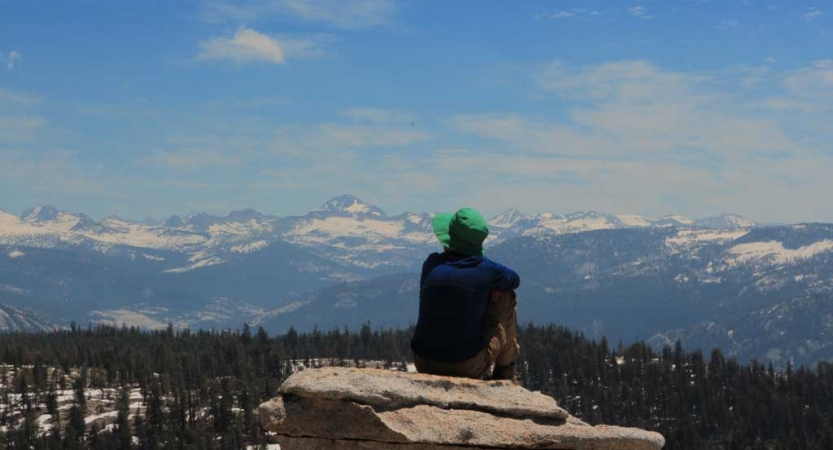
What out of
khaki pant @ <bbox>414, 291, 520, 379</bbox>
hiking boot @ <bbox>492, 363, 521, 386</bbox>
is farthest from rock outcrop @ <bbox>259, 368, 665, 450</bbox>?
hiking boot @ <bbox>492, 363, 521, 386</bbox>

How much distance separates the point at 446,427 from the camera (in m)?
16.0

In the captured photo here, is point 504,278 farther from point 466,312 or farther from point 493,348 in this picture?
point 493,348

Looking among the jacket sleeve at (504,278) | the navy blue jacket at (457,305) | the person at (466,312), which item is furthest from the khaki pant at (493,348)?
the jacket sleeve at (504,278)

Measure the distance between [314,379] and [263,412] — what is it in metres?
1.00

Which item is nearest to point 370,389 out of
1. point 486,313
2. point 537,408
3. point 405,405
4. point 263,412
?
point 405,405

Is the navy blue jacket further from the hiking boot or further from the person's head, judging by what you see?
the hiking boot

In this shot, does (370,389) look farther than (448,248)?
No

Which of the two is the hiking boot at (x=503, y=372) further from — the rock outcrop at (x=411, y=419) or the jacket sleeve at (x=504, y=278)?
the rock outcrop at (x=411, y=419)

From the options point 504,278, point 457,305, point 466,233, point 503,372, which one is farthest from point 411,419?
point 466,233

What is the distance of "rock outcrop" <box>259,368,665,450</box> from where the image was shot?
52.3 feet

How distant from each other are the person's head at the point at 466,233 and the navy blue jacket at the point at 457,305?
57 centimetres

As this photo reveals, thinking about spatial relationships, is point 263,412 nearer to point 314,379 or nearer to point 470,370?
point 314,379

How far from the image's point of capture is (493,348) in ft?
62.8

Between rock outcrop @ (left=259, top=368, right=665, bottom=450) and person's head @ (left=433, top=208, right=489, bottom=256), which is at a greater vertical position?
person's head @ (left=433, top=208, right=489, bottom=256)
